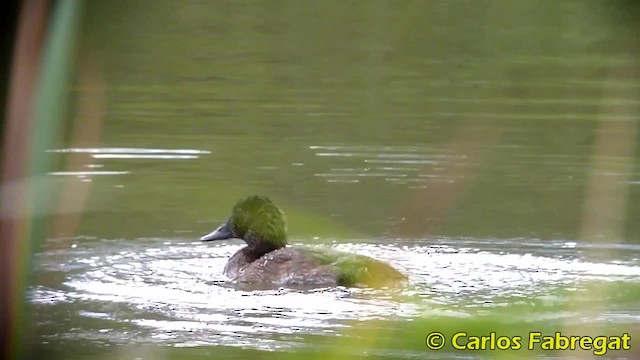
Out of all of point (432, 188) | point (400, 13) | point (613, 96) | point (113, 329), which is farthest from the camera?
point (400, 13)

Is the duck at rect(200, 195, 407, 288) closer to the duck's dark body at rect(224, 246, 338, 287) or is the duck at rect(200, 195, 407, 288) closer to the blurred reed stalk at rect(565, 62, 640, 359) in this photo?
the duck's dark body at rect(224, 246, 338, 287)

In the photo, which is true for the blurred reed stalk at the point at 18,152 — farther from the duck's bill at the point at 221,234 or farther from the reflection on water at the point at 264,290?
the duck's bill at the point at 221,234

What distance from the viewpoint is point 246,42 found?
32.4 feet

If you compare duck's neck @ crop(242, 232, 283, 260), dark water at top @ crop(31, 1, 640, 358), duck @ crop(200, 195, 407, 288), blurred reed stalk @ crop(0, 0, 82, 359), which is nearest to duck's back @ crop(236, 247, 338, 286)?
duck @ crop(200, 195, 407, 288)

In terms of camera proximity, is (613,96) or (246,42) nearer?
(613,96)

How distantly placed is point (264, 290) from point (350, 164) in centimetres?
209

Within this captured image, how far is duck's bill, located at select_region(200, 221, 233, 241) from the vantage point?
17.7 ft

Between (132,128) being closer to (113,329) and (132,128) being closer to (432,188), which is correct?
(432,188)

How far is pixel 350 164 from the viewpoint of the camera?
676 cm

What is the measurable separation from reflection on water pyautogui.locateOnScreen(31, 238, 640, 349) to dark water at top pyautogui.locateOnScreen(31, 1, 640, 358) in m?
0.02

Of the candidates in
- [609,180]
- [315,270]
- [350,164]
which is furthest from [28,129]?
[350,164]

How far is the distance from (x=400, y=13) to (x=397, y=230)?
5345 mm

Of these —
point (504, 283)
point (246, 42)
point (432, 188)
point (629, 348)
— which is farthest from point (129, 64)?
point (629, 348)

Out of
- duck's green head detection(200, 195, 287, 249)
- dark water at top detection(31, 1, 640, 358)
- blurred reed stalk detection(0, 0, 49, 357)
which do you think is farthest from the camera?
duck's green head detection(200, 195, 287, 249)
